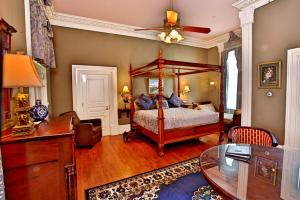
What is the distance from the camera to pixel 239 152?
1.68 meters

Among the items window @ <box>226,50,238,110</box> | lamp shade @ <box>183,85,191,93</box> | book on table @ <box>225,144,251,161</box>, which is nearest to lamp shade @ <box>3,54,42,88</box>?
book on table @ <box>225,144,251,161</box>

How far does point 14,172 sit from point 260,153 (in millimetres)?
2266

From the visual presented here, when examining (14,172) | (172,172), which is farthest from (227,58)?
(14,172)

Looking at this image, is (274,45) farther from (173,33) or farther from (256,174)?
(256,174)

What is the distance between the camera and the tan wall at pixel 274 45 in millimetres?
2977

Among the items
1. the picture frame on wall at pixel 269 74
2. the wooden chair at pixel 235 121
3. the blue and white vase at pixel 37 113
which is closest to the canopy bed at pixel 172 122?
the wooden chair at pixel 235 121

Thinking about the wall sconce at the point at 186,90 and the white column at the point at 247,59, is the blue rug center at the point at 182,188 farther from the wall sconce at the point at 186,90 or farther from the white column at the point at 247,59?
the wall sconce at the point at 186,90

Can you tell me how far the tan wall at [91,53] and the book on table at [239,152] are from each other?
3981 millimetres

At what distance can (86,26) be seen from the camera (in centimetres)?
462

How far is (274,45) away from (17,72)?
408cm

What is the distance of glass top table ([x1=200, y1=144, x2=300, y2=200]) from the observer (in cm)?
111

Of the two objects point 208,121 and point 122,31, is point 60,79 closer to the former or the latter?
point 122,31

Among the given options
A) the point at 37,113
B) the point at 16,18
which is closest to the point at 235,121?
the point at 37,113

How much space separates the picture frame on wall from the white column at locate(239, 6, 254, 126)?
0.22 m
